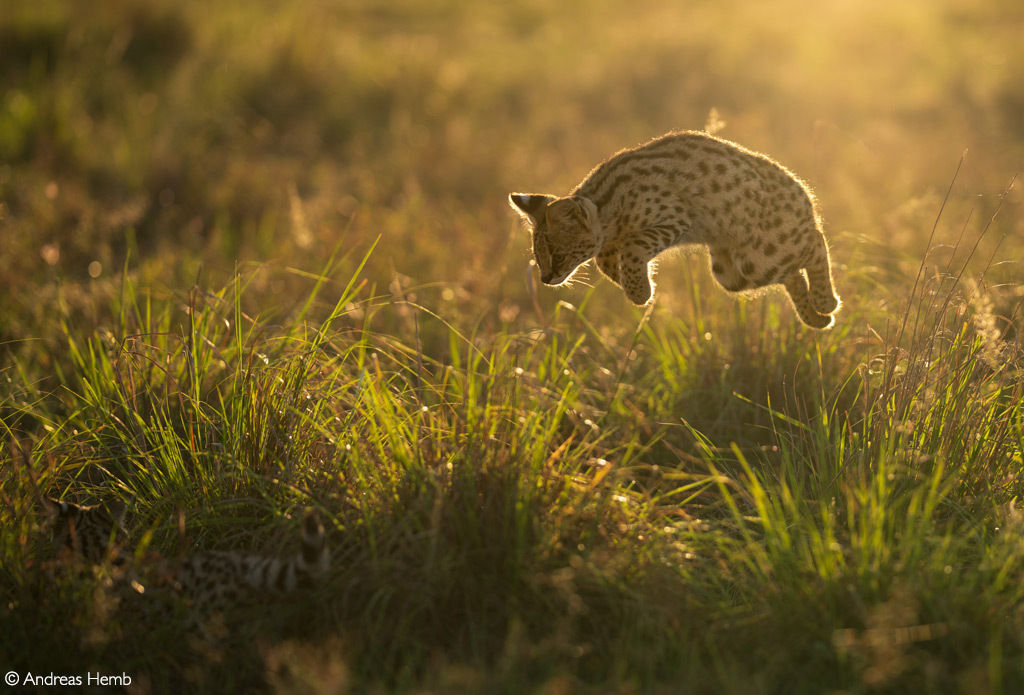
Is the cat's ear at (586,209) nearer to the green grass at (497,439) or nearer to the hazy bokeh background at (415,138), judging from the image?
the green grass at (497,439)

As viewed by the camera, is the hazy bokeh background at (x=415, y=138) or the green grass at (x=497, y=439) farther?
the hazy bokeh background at (x=415, y=138)

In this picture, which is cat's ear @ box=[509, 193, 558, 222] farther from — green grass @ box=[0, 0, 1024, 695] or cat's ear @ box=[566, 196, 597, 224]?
green grass @ box=[0, 0, 1024, 695]

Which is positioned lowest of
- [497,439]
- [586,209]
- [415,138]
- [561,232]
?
[497,439]

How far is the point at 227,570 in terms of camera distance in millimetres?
3508

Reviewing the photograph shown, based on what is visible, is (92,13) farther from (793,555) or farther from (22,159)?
(793,555)

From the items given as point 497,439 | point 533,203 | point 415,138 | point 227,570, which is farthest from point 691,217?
point 415,138

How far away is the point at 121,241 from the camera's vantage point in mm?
9211

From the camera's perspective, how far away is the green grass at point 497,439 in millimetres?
3283

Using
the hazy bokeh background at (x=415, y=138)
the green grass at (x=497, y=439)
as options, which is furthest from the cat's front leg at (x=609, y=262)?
the hazy bokeh background at (x=415, y=138)

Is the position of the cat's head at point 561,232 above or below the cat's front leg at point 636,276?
above

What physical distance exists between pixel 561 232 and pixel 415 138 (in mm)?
8118

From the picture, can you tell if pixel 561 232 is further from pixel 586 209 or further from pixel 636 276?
pixel 636 276

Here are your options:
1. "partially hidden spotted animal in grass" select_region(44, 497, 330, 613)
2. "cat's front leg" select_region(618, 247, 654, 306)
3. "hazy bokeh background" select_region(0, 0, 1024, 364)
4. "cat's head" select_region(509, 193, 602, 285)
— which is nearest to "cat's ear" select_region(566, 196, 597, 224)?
"cat's head" select_region(509, 193, 602, 285)

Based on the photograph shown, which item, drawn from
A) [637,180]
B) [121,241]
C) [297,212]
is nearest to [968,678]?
[637,180]
